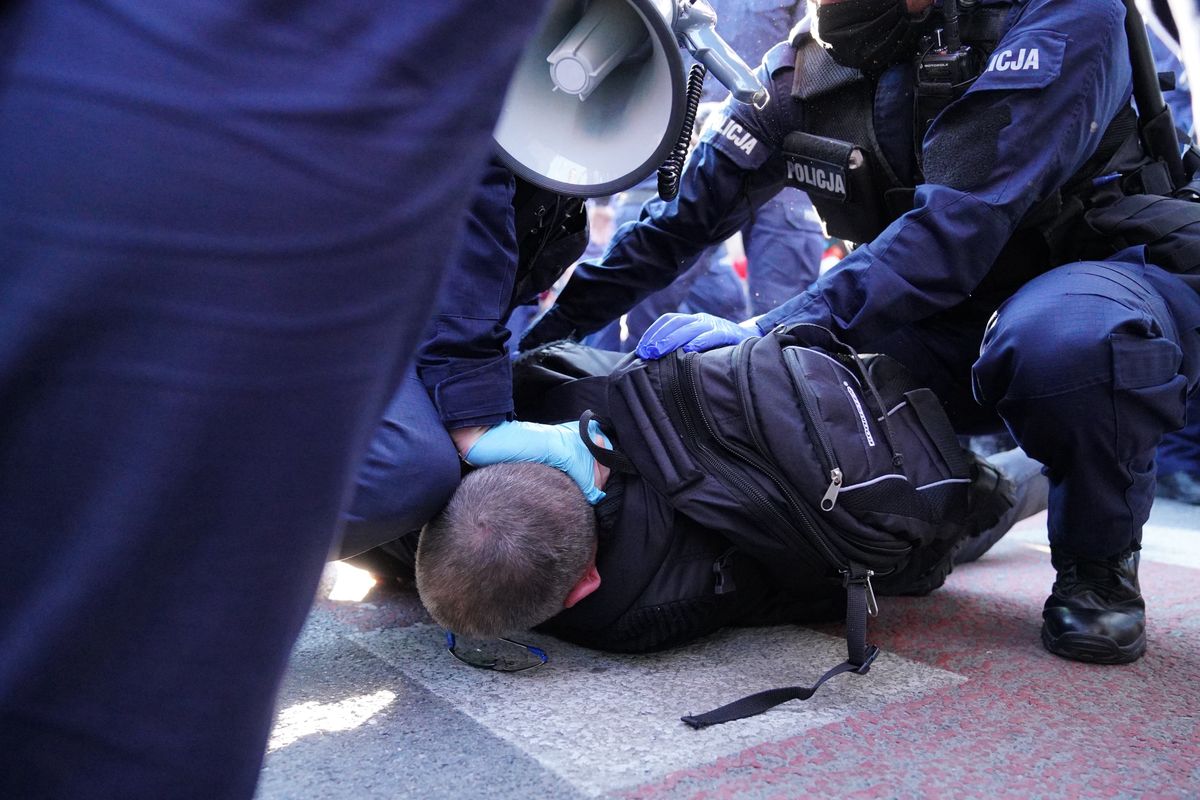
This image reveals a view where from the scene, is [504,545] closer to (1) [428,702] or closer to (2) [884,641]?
(1) [428,702]

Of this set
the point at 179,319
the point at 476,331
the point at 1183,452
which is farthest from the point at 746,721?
the point at 1183,452

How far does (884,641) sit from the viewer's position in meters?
1.56

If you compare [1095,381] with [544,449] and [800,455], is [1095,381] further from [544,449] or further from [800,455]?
[544,449]

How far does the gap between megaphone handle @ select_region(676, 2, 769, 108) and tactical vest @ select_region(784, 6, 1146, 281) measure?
0.97 ft

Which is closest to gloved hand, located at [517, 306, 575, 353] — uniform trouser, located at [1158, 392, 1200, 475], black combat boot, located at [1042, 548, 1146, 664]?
black combat boot, located at [1042, 548, 1146, 664]

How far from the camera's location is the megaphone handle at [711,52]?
159cm

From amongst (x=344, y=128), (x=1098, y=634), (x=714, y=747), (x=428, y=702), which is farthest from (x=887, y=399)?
(x=344, y=128)

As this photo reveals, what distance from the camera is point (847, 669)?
1.33 meters

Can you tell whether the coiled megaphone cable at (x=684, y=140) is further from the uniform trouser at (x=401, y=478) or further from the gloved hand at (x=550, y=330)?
the uniform trouser at (x=401, y=478)

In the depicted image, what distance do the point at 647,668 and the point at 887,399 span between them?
0.55 meters

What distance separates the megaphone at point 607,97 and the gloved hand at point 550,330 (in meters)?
0.51

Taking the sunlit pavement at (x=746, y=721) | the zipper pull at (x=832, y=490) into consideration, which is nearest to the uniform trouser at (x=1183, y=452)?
the sunlit pavement at (x=746, y=721)

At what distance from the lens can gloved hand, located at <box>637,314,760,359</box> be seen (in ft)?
4.89

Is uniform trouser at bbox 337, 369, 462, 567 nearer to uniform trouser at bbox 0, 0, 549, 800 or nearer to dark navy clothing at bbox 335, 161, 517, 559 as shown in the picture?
dark navy clothing at bbox 335, 161, 517, 559
